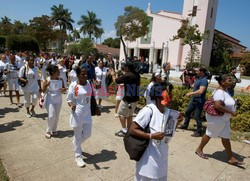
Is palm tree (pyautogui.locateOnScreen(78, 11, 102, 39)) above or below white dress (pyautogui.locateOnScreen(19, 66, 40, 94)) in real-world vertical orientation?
above

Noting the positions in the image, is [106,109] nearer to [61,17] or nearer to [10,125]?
[10,125]

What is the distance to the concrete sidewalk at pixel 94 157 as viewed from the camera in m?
3.70

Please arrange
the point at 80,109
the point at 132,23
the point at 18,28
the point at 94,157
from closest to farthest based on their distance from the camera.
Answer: the point at 80,109 < the point at 94,157 < the point at 132,23 < the point at 18,28

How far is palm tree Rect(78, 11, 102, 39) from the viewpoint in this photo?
6036 centimetres

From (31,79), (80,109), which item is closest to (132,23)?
(31,79)

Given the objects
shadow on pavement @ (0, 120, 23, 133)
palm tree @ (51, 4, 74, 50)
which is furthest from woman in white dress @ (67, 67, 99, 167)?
palm tree @ (51, 4, 74, 50)

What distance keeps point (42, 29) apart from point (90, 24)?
16.5 metres

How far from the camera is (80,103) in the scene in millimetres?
3805

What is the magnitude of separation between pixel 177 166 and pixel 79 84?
2.38 m

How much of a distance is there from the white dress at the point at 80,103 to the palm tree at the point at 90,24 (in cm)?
5912

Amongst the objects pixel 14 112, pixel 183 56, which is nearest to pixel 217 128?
pixel 14 112

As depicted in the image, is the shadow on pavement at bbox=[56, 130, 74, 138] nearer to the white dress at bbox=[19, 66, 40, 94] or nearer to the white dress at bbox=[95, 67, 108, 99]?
the white dress at bbox=[19, 66, 40, 94]

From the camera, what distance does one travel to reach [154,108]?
2.40 meters

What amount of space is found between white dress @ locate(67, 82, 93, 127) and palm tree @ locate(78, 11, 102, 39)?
59.1m
